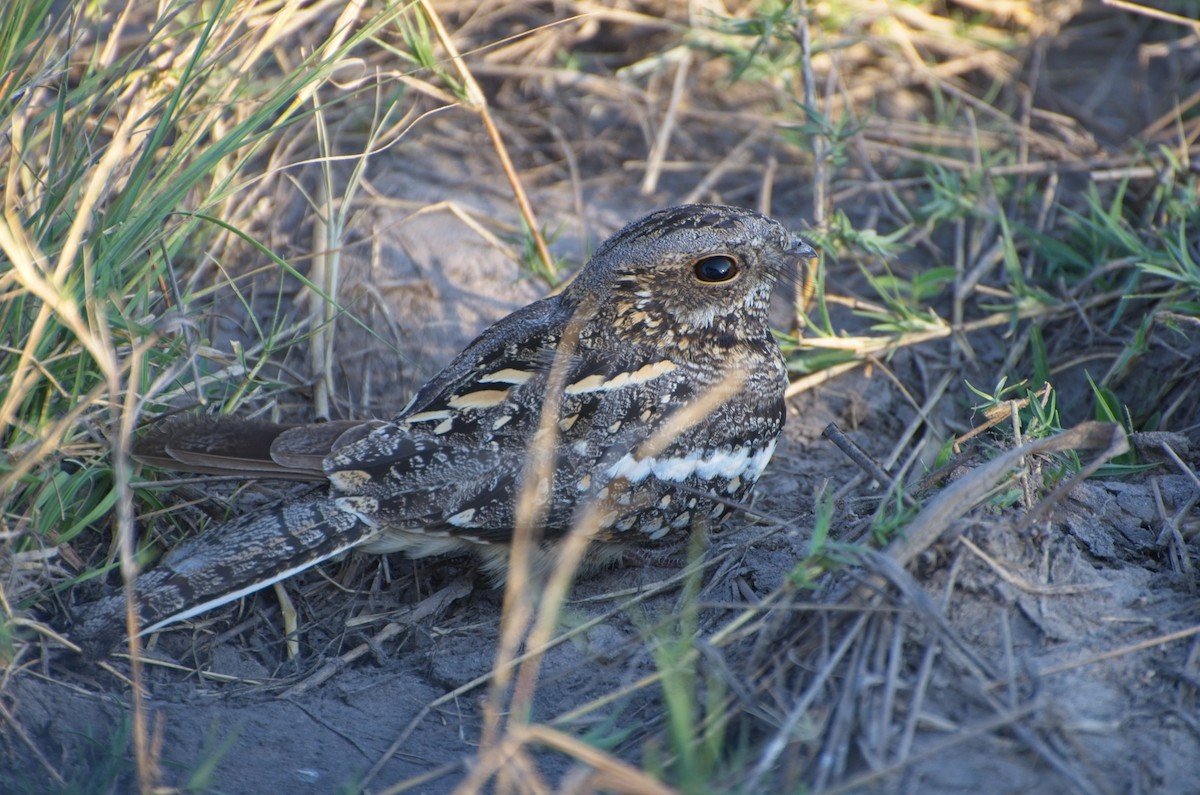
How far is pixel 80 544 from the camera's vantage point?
122 inches

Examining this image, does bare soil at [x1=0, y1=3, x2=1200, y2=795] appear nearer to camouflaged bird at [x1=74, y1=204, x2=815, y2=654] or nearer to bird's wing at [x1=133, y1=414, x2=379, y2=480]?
camouflaged bird at [x1=74, y1=204, x2=815, y2=654]

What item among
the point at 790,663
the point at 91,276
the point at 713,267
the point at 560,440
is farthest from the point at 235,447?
the point at 790,663

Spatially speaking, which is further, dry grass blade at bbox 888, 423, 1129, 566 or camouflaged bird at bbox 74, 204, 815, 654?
camouflaged bird at bbox 74, 204, 815, 654

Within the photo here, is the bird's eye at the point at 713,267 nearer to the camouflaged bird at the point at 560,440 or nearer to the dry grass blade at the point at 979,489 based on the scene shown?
the camouflaged bird at the point at 560,440

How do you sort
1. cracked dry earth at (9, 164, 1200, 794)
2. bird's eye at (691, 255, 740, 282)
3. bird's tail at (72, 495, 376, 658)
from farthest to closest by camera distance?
bird's eye at (691, 255, 740, 282) < bird's tail at (72, 495, 376, 658) < cracked dry earth at (9, 164, 1200, 794)

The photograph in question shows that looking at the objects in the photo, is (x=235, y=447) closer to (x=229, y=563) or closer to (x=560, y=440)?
(x=229, y=563)

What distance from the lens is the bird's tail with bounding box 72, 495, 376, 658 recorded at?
274cm

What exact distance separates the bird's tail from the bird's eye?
4.14ft

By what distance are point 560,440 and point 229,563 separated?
38.3 inches

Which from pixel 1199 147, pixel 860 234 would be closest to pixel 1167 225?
pixel 1199 147

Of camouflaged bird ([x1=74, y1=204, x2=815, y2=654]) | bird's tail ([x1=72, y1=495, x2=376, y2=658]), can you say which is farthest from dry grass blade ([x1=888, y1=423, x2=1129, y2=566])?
bird's tail ([x1=72, y1=495, x2=376, y2=658])

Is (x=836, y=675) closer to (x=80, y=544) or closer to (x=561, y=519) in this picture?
(x=561, y=519)

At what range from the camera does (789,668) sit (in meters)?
2.51

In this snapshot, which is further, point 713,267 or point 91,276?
point 713,267
